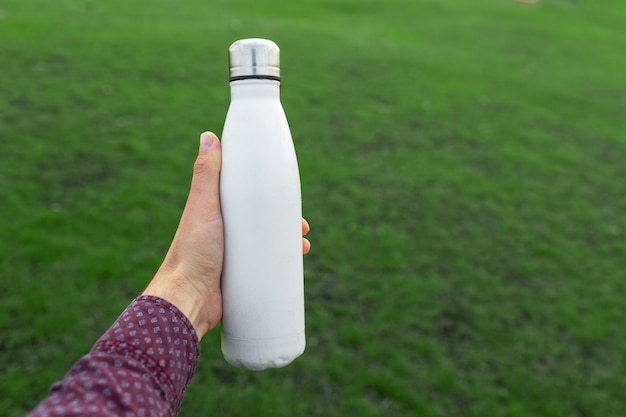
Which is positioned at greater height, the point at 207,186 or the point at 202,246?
the point at 207,186

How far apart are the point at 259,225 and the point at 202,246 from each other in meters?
0.21

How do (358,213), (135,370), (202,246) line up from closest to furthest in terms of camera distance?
(135,370) < (202,246) < (358,213)

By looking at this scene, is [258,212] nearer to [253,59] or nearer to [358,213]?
[253,59]

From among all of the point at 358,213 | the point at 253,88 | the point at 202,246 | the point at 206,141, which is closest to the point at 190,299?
the point at 202,246

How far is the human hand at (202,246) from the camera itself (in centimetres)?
158

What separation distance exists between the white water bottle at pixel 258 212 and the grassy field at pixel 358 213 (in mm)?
1567

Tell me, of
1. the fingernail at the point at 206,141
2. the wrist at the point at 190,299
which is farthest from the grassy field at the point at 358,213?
the fingernail at the point at 206,141

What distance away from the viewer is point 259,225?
1.50 m

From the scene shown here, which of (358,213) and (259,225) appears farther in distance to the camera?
(358,213)

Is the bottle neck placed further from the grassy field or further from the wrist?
the grassy field

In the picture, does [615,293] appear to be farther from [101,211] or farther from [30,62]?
[30,62]

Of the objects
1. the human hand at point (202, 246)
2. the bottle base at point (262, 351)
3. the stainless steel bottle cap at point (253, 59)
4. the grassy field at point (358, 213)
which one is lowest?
the grassy field at point (358, 213)

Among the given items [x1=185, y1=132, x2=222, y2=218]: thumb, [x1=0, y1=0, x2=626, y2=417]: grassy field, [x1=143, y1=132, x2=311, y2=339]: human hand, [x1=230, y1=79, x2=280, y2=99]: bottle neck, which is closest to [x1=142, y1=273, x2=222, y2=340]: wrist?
[x1=143, y1=132, x2=311, y2=339]: human hand

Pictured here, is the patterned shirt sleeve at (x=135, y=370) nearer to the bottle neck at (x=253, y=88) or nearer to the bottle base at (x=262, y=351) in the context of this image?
the bottle base at (x=262, y=351)
